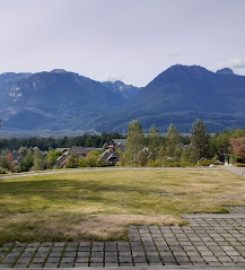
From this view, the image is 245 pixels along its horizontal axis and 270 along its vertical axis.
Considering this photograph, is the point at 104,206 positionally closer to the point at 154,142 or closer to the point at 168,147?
the point at 168,147

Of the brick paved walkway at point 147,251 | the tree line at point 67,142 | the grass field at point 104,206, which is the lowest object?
the tree line at point 67,142

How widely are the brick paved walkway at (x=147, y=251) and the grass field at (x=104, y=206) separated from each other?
54cm

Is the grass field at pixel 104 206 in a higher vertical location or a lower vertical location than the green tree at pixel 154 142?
higher

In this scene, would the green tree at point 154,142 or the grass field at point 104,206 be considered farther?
the green tree at point 154,142

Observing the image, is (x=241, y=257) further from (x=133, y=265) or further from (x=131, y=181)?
(x=131, y=181)

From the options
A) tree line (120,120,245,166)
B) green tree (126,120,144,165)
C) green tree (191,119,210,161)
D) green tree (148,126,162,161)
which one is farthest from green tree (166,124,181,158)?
green tree (191,119,210,161)

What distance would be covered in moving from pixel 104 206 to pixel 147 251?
4637mm

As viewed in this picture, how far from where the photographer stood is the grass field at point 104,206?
890cm

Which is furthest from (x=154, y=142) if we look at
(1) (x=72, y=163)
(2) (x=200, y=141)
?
(1) (x=72, y=163)

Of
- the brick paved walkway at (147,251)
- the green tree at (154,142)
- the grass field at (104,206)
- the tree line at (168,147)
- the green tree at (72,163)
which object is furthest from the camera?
the green tree at (154,142)

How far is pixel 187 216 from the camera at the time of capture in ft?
35.0

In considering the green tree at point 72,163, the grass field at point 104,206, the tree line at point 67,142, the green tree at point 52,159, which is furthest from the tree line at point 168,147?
the tree line at point 67,142

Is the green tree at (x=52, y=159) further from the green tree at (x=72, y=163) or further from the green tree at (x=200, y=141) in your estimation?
the green tree at (x=72, y=163)

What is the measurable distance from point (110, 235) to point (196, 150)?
77.1 metres
